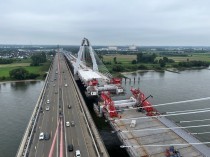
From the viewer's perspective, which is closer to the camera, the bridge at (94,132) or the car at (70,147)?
the car at (70,147)

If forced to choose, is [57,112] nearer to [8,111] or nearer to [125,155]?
[125,155]

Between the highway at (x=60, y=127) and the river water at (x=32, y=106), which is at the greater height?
the highway at (x=60, y=127)

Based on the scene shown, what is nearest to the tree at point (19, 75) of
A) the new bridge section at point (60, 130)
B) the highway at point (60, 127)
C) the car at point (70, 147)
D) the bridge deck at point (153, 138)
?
the highway at point (60, 127)

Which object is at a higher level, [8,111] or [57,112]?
[57,112]

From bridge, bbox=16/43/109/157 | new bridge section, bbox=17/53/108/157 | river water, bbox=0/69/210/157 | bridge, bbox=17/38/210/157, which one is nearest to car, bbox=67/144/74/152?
bridge, bbox=16/43/109/157

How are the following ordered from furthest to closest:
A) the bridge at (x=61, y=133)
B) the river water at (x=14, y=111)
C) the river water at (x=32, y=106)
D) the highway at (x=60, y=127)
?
1. the river water at (x=32, y=106)
2. the river water at (x=14, y=111)
3. the highway at (x=60, y=127)
4. the bridge at (x=61, y=133)

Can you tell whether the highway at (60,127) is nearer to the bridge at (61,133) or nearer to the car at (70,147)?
the bridge at (61,133)

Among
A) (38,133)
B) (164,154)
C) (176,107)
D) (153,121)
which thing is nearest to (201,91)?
(176,107)

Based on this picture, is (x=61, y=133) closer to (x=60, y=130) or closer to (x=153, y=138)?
(x=60, y=130)

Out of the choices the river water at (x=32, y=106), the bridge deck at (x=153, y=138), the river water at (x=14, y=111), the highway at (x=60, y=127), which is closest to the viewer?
the highway at (x=60, y=127)
